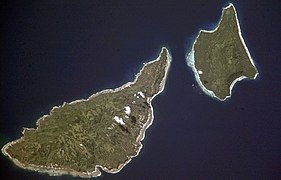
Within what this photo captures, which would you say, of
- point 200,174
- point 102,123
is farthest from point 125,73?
point 200,174

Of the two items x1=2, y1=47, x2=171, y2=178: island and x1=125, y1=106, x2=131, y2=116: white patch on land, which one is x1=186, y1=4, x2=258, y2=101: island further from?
x1=125, y1=106, x2=131, y2=116: white patch on land

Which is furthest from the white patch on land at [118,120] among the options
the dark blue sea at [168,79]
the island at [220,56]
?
the island at [220,56]

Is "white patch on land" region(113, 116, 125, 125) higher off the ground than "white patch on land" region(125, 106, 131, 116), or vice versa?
"white patch on land" region(125, 106, 131, 116)

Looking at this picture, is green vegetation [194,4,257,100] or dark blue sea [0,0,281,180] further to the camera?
green vegetation [194,4,257,100]

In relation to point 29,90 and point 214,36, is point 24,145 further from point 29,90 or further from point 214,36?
point 214,36

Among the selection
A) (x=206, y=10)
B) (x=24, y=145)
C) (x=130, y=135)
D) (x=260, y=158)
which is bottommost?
(x=260, y=158)

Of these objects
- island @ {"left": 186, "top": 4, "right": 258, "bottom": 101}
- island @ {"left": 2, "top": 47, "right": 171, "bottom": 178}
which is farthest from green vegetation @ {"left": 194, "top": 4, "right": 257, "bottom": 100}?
island @ {"left": 2, "top": 47, "right": 171, "bottom": 178}
